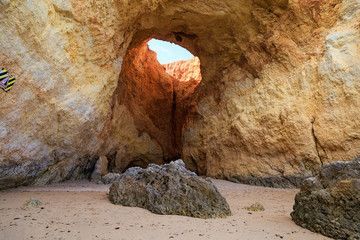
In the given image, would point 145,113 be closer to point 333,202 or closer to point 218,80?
point 218,80

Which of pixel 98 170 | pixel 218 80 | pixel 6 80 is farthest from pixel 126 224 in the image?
pixel 218 80

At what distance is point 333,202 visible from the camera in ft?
8.62

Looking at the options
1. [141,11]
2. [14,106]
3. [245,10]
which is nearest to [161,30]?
[141,11]

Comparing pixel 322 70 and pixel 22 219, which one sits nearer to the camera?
pixel 22 219

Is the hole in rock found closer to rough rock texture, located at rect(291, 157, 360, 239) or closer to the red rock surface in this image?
the red rock surface

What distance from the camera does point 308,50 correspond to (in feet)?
22.3

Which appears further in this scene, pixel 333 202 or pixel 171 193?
pixel 171 193

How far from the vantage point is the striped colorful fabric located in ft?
14.4

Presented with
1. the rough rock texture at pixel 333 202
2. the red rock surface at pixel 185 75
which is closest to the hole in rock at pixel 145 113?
the red rock surface at pixel 185 75

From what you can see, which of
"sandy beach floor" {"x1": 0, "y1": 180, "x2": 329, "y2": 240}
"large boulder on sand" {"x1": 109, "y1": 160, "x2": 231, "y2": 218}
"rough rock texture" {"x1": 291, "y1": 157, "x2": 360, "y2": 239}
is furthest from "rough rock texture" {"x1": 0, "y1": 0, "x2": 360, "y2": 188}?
"rough rock texture" {"x1": 291, "y1": 157, "x2": 360, "y2": 239}

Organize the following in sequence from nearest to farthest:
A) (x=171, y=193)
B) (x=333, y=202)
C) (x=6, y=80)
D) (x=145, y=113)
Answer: (x=333, y=202) < (x=171, y=193) < (x=6, y=80) < (x=145, y=113)

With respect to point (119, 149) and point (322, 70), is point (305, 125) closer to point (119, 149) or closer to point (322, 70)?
point (322, 70)

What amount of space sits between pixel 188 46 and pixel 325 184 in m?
8.66

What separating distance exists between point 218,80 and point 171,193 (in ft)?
21.5
